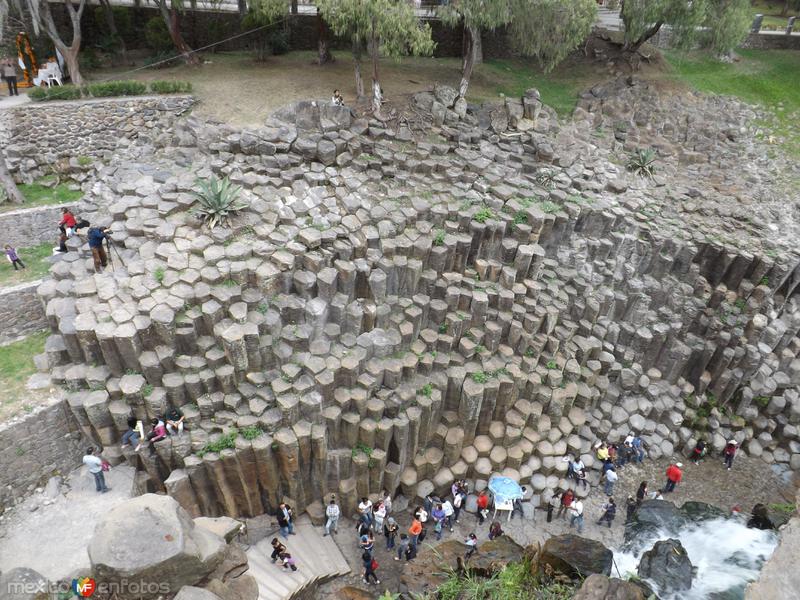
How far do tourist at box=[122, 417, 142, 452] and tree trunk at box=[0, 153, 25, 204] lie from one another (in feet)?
31.0

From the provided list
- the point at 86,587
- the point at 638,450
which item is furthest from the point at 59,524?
the point at 638,450

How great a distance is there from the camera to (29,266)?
44.8 ft

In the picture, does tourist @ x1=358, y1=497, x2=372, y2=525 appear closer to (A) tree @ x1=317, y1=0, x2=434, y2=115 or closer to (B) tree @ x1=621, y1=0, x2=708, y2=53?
(A) tree @ x1=317, y1=0, x2=434, y2=115

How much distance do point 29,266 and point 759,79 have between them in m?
27.1

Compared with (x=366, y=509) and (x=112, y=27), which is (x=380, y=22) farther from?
(x=366, y=509)

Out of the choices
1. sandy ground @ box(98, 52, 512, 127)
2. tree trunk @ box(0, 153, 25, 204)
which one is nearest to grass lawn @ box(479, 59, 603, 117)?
sandy ground @ box(98, 52, 512, 127)

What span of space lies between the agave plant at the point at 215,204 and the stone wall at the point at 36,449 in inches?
183

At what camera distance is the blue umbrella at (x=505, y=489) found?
1134 cm

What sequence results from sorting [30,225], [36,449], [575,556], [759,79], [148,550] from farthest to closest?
[759,79], [30,225], [575,556], [36,449], [148,550]

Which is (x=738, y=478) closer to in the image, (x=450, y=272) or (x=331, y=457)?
(x=450, y=272)

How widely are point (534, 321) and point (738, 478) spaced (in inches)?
271

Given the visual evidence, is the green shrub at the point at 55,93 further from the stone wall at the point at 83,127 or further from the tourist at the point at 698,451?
the tourist at the point at 698,451

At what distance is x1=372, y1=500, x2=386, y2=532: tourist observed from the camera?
1087cm

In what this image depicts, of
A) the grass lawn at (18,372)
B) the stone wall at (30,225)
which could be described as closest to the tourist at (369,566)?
the grass lawn at (18,372)
